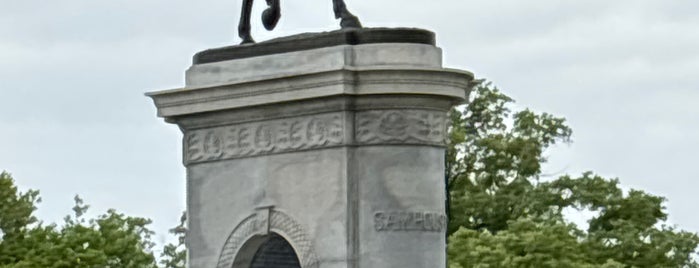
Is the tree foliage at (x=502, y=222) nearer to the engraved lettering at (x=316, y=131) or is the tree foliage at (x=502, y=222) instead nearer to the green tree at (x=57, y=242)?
the green tree at (x=57, y=242)

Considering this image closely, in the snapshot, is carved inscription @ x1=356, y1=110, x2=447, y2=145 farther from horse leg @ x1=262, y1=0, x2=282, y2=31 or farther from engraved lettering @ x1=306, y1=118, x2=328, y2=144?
horse leg @ x1=262, y1=0, x2=282, y2=31

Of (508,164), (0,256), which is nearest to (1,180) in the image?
(0,256)

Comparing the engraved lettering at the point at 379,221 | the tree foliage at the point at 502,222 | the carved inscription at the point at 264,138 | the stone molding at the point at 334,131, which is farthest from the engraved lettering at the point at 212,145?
the tree foliage at the point at 502,222

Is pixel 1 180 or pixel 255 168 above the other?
pixel 1 180

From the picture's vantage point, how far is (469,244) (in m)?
59.0

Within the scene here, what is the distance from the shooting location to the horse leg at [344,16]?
70.1ft

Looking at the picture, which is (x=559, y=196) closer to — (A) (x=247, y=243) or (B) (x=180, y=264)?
→ (B) (x=180, y=264)

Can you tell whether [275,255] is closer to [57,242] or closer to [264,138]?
[264,138]

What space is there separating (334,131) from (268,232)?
114 centimetres

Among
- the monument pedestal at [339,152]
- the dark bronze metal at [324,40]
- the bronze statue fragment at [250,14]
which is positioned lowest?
the monument pedestal at [339,152]

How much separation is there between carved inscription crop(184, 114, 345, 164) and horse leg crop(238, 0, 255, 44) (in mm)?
959

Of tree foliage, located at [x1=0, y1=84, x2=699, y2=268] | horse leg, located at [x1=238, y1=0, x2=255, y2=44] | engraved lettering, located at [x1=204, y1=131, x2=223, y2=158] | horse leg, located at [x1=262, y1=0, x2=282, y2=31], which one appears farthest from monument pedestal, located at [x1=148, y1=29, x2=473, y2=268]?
tree foliage, located at [x1=0, y1=84, x2=699, y2=268]

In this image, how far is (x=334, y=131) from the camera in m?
20.9

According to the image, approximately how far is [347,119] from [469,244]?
38381mm
